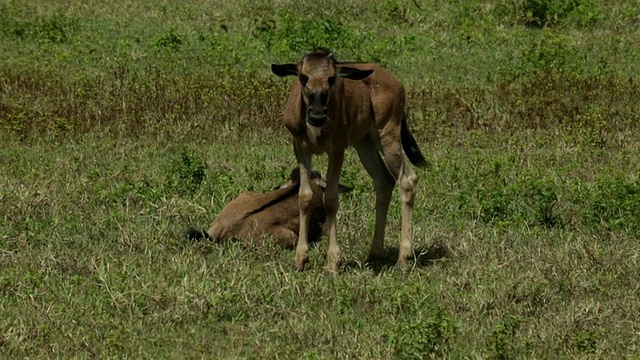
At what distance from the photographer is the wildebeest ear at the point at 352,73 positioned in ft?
32.2

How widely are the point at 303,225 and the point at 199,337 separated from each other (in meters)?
1.96

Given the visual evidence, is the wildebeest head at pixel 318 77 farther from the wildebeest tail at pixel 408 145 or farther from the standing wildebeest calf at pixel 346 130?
the wildebeest tail at pixel 408 145

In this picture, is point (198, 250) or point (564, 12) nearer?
point (198, 250)

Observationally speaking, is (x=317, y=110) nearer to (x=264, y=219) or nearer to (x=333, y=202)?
(x=333, y=202)

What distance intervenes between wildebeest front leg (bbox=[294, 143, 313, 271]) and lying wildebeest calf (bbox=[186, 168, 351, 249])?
0.46m

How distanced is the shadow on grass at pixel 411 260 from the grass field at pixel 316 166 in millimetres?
28

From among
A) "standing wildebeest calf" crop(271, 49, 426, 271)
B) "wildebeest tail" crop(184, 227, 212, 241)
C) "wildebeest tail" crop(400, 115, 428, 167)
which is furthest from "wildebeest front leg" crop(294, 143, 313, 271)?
"wildebeest tail" crop(400, 115, 428, 167)

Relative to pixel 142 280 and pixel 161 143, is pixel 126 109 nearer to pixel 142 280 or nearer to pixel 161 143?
pixel 161 143

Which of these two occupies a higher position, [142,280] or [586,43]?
[142,280]

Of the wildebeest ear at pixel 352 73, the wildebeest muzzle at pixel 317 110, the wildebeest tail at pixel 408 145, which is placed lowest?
the wildebeest tail at pixel 408 145

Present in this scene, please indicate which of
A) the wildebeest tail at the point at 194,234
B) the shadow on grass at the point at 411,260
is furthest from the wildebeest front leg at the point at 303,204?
the wildebeest tail at the point at 194,234

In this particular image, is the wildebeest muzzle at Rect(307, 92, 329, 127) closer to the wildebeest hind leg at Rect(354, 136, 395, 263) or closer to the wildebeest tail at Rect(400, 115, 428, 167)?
the wildebeest hind leg at Rect(354, 136, 395, 263)

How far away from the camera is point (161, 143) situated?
46.8 feet

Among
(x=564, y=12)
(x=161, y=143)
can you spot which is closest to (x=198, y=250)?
(x=161, y=143)
